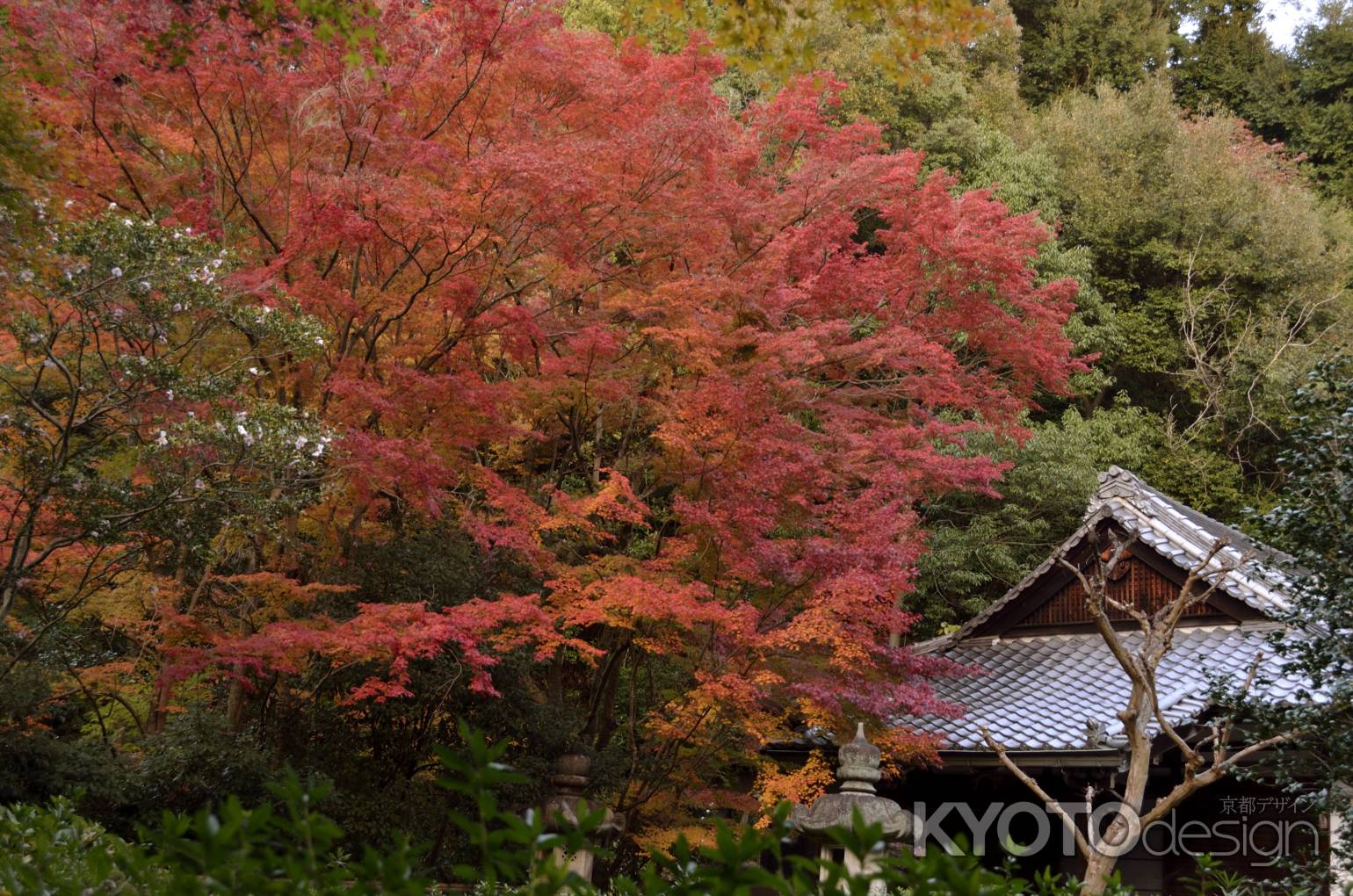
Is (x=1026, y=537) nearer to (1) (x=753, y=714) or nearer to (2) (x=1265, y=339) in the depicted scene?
(2) (x=1265, y=339)

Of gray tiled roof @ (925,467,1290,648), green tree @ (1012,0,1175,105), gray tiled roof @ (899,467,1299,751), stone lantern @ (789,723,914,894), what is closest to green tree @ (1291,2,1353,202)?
green tree @ (1012,0,1175,105)

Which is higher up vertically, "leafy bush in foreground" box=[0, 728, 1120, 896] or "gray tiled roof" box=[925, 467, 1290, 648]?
"leafy bush in foreground" box=[0, 728, 1120, 896]

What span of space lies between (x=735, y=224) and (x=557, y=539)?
367cm

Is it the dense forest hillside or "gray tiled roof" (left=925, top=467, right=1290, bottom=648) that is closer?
the dense forest hillside

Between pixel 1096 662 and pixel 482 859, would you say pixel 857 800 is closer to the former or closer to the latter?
pixel 482 859

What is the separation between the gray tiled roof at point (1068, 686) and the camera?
11.0 meters

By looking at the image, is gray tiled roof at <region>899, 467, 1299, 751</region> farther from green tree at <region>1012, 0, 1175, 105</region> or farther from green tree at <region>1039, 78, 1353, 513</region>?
green tree at <region>1012, 0, 1175, 105</region>

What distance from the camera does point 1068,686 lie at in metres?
12.3

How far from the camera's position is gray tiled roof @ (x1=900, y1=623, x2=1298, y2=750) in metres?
11.0

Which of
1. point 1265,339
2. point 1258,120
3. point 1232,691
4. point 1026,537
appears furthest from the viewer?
point 1258,120

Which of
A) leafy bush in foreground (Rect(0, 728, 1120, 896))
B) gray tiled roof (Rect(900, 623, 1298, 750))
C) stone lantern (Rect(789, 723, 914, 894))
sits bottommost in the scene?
gray tiled roof (Rect(900, 623, 1298, 750))

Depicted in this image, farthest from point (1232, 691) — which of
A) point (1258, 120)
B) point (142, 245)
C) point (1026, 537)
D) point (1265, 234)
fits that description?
point (1258, 120)

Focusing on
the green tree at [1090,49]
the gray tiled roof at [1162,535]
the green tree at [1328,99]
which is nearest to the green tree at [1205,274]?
the green tree at [1328,99]

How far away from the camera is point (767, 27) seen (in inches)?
209
